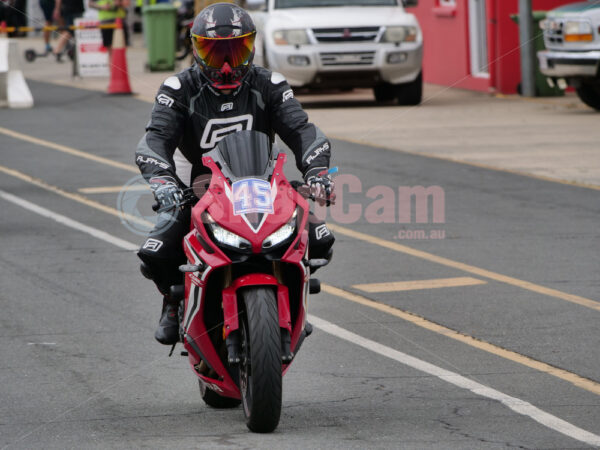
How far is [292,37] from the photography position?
2155cm

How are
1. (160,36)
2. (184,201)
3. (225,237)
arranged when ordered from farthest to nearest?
(160,36) → (184,201) → (225,237)

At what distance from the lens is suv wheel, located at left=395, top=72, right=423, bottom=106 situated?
73.0 ft

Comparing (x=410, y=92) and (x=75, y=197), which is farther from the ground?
(x=410, y=92)

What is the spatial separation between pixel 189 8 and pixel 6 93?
16445 millimetres

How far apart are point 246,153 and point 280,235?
1.42ft

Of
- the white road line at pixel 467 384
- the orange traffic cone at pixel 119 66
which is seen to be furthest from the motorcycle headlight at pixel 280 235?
the orange traffic cone at pixel 119 66

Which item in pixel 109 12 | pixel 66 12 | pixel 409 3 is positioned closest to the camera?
pixel 409 3

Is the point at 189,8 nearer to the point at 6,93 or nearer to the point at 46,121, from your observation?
the point at 6,93

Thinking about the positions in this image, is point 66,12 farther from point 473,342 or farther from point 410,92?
point 473,342

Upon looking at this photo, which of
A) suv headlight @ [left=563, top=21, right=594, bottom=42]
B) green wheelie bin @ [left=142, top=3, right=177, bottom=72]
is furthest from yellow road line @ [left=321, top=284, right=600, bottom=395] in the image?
green wheelie bin @ [left=142, top=3, right=177, bottom=72]

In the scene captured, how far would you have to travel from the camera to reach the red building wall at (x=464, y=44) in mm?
24016

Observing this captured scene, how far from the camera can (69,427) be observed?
599 centimetres

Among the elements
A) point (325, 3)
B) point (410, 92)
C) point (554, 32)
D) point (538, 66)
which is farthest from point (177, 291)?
point (538, 66)

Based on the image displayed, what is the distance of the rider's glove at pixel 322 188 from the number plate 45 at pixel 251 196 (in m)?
0.23
